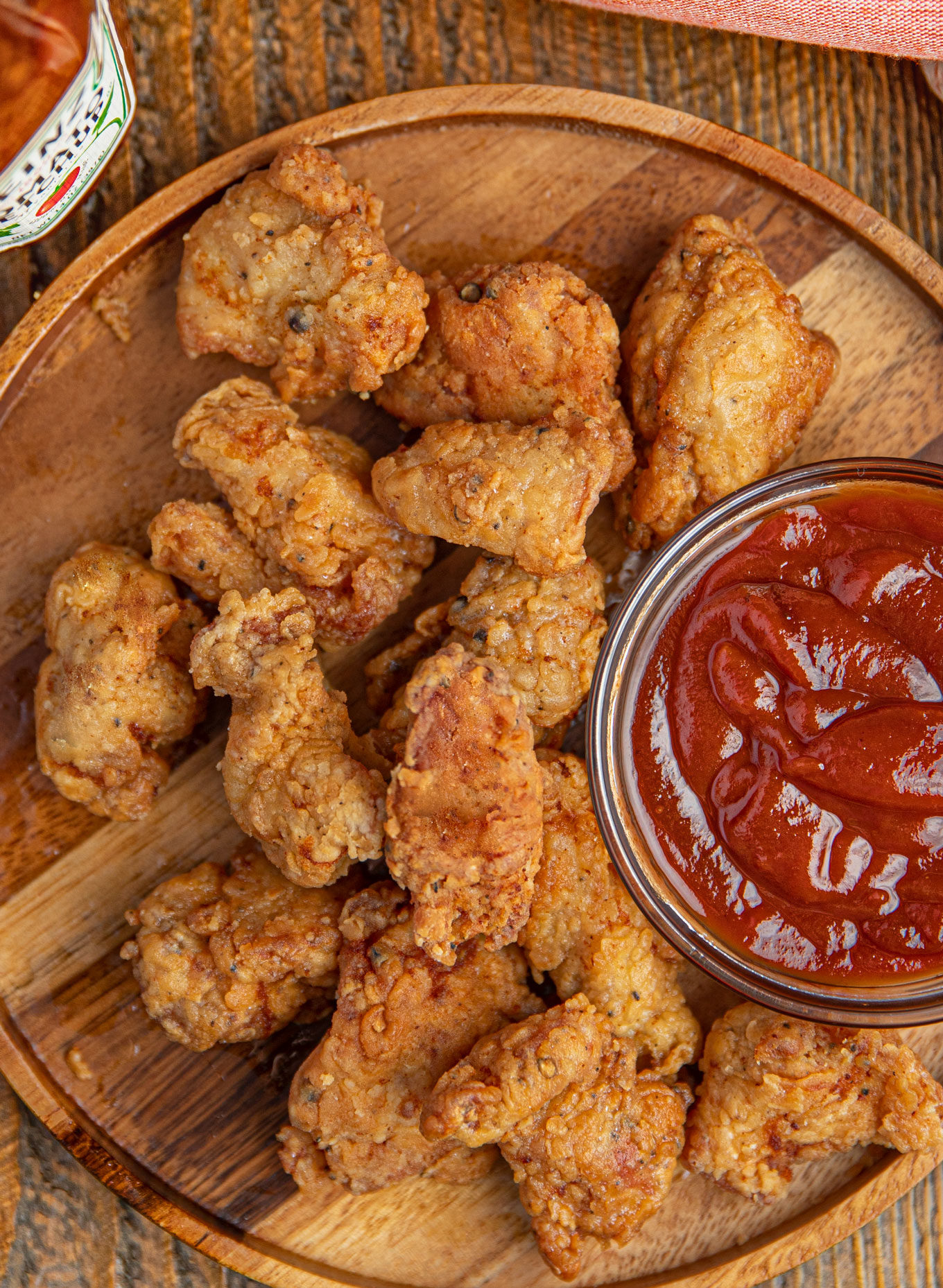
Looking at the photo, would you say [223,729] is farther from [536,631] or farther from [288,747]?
[536,631]

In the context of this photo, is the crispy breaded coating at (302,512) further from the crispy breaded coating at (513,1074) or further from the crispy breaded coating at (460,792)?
the crispy breaded coating at (513,1074)

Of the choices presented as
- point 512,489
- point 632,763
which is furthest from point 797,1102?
point 512,489

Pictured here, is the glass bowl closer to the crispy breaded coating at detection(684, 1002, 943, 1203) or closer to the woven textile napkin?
the crispy breaded coating at detection(684, 1002, 943, 1203)

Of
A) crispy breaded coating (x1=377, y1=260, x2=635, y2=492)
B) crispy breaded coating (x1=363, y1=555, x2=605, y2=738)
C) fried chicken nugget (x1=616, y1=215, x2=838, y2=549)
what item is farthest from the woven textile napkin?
crispy breaded coating (x1=363, y1=555, x2=605, y2=738)

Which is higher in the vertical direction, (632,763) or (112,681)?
(112,681)

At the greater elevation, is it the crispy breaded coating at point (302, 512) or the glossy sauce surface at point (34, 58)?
the glossy sauce surface at point (34, 58)

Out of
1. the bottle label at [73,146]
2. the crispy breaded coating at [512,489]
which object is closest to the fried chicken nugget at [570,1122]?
the crispy breaded coating at [512,489]
